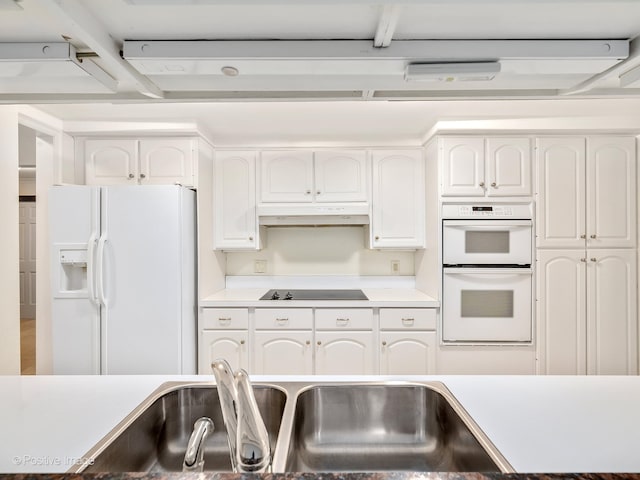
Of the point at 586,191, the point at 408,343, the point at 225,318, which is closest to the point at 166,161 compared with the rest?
the point at 225,318

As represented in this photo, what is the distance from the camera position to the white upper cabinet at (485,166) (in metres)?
2.61

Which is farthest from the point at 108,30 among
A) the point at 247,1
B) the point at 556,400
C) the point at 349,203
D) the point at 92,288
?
the point at 349,203

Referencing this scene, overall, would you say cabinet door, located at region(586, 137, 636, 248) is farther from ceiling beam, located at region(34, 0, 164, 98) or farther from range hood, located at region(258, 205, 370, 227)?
ceiling beam, located at region(34, 0, 164, 98)

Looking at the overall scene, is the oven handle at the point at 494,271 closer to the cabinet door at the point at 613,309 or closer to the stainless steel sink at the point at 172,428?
the cabinet door at the point at 613,309

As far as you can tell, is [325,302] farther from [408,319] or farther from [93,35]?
[93,35]

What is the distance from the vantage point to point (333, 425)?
3.60 ft

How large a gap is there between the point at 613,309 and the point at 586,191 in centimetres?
90

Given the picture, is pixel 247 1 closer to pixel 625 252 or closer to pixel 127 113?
pixel 127 113

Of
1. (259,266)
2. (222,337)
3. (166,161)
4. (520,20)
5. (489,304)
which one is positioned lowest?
(222,337)

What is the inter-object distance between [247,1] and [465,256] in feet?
7.70

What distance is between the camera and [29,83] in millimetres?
971

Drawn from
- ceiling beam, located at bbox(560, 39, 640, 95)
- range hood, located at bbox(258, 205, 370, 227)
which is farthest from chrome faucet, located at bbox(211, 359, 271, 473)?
range hood, located at bbox(258, 205, 370, 227)

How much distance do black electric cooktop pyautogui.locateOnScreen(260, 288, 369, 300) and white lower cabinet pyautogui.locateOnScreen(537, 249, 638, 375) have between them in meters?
1.39

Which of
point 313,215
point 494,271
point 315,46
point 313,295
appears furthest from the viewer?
point 313,295
